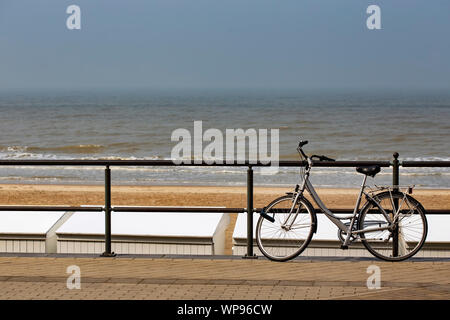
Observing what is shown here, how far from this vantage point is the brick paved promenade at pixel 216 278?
5.86 m

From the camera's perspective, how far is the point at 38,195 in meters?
25.8

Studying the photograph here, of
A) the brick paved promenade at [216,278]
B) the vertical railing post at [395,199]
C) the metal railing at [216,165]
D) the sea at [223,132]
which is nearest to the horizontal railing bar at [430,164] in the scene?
the metal railing at [216,165]

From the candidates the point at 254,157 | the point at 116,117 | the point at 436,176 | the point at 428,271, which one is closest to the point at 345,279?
the point at 428,271

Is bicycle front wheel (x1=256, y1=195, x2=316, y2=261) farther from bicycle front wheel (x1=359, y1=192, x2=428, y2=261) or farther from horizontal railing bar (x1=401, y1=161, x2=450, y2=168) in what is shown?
horizontal railing bar (x1=401, y1=161, x2=450, y2=168)

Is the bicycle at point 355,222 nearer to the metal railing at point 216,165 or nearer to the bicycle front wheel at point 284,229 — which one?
the bicycle front wheel at point 284,229

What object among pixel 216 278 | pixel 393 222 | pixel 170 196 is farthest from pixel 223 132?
pixel 216 278

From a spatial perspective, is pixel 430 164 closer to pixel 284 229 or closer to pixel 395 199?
pixel 395 199

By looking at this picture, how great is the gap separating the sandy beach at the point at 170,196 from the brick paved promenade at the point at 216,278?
15731 mm

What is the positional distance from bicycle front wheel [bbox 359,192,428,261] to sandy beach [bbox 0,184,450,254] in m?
15.7

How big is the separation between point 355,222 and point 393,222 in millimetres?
337

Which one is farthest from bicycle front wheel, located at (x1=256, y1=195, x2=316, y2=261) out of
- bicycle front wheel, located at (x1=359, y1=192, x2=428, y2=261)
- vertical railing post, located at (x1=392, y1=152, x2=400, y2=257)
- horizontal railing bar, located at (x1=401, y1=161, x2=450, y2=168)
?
horizontal railing bar, located at (x1=401, y1=161, x2=450, y2=168)

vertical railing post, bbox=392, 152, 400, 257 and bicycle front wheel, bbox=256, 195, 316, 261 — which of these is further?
bicycle front wheel, bbox=256, 195, 316, 261

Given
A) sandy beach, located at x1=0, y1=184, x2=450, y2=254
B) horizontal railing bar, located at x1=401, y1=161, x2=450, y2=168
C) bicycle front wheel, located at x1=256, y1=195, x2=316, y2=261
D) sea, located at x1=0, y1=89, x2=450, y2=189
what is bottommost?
sandy beach, located at x1=0, y1=184, x2=450, y2=254

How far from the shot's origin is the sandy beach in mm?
23859
